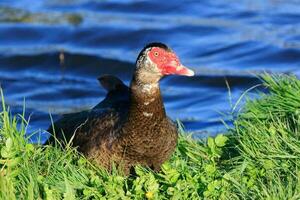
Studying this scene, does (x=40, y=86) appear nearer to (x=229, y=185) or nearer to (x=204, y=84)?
(x=204, y=84)

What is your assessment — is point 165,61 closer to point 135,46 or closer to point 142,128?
point 142,128

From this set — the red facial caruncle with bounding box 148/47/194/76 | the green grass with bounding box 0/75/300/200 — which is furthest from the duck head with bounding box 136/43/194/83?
the green grass with bounding box 0/75/300/200

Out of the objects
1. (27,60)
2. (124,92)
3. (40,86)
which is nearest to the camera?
(124,92)

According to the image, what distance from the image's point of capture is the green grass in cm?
633

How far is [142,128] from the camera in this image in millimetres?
7176

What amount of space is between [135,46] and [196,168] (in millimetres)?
7719

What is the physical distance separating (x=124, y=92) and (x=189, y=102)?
13.9 feet

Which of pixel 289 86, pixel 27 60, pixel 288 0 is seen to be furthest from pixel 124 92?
pixel 288 0

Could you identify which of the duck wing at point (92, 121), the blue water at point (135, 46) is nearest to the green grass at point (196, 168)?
the duck wing at point (92, 121)

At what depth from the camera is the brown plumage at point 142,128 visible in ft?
23.4

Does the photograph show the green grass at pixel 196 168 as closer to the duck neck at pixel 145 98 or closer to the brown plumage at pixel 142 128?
the brown plumage at pixel 142 128

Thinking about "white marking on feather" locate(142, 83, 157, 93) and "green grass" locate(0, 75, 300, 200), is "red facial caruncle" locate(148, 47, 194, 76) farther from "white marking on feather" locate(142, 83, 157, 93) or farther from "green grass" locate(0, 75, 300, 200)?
"green grass" locate(0, 75, 300, 200)

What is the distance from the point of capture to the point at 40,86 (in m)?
13.3

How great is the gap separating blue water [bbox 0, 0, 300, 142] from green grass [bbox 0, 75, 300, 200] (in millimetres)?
3826
